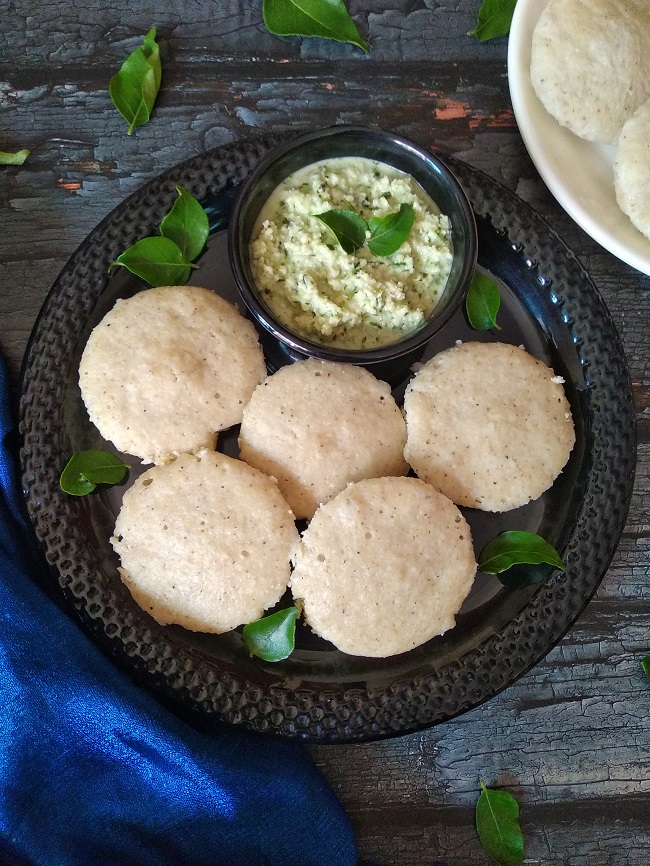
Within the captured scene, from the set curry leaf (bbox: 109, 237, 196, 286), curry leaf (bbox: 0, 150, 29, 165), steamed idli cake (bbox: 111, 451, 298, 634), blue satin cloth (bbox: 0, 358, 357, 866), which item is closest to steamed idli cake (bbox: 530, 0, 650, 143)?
curry leaf (bbox: 109, 237, 196, 286)

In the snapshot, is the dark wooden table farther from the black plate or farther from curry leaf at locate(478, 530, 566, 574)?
curry leaf at locate(478, 530, 566, 574)

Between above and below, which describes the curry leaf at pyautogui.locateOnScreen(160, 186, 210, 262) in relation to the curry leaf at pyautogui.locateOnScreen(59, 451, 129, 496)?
above

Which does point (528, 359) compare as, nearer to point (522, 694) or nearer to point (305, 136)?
point (305, 136)

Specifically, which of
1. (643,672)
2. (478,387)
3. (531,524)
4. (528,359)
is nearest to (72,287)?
(478,387)

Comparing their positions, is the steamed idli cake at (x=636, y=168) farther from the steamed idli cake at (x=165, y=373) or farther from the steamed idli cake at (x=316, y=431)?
the steamed idli cake at (x=165, y=373)

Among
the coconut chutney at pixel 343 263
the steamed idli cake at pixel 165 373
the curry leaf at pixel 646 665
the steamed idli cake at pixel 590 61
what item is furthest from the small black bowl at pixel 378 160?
the curry leaf at pixel 646 665

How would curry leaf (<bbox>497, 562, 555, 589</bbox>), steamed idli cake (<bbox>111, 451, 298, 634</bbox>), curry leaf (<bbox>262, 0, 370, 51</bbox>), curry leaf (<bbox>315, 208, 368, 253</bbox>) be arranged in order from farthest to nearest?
1. curry leaf (<bbox>262, 0, 370, 51</bbox>)
2. curry leaf (<bbox>497, 562, 555, 589</bbox>)
3. steamed idli cake (<bbox>111, 451, 298, 634</bbox>)
4. curry leaf (<bbox>315, 208, 368, 253</bbox>)

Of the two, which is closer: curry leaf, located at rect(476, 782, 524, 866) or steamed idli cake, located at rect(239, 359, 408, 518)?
steamed idli cake, located at rect(239, 359, 408, 518)

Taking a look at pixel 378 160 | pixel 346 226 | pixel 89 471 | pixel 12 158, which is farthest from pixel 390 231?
pixel 12 158
